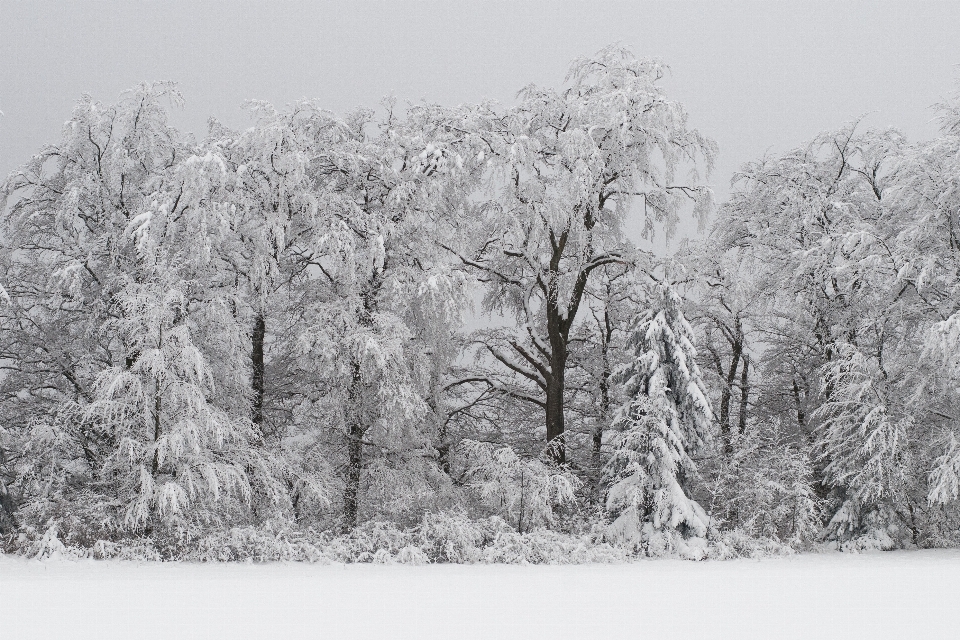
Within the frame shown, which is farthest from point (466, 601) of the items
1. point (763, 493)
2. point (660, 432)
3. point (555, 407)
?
point (555, 407)

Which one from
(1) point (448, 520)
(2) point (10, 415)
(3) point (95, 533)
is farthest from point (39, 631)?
(2) point (10, 415)

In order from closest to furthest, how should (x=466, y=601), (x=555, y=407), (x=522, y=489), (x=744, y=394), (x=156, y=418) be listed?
1. (x=466, y=601)
2. (x=156, y=418)
3. (x=522, y=489)
4. (x=555, y=407)
5. (x=744, y=394)

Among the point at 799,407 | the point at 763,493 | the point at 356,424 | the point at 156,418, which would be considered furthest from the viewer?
the point at 799,407

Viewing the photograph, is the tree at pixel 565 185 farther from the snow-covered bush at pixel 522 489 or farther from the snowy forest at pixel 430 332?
the snow-covered bush at pixel 522 489

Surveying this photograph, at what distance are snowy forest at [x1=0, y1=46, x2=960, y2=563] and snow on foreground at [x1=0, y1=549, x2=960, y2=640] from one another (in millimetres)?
1603

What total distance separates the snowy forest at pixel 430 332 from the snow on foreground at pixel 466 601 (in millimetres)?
1603

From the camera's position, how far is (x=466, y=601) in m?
9.52

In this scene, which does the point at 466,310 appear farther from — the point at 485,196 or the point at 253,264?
the point at 253,264

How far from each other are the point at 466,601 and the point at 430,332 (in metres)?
7.70

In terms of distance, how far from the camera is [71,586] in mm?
10055

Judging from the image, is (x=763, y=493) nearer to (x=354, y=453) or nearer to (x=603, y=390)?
(x=603, y=390)

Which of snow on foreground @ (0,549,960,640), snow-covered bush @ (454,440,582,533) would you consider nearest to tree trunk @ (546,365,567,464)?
→ snow-covered bush @ (454,440,582,533)

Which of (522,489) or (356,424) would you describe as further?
(356,424)

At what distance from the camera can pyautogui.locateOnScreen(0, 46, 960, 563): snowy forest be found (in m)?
14.0
